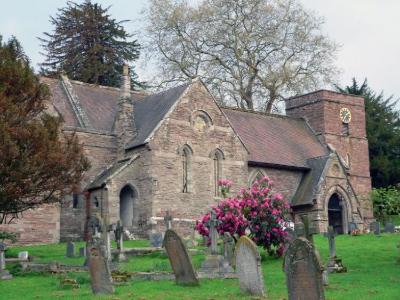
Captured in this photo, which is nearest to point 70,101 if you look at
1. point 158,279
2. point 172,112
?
point 172,112

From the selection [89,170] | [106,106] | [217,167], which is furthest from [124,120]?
[217,167]

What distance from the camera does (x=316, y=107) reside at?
51344 millimetres

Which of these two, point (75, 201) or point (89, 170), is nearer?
point (89, 170)

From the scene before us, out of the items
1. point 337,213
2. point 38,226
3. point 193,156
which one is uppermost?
point 193,156

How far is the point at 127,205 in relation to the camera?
38.8 m

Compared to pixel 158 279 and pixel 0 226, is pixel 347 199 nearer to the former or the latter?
pixel 0 226

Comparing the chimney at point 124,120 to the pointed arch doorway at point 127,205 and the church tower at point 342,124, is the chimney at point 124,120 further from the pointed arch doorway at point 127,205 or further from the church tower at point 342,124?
the church tower at point 342,124

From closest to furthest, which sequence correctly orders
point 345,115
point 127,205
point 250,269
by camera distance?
point 250,269 → point 127,205 → point 345,115

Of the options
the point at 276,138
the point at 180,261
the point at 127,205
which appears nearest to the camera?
the point at 180,261

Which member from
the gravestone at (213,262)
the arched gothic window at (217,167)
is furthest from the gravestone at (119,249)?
the arched gothic window at (217,167)

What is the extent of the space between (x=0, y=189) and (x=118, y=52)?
117 ft

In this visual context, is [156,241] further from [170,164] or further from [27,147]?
[27,147]

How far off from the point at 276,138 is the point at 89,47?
18038 millimetres

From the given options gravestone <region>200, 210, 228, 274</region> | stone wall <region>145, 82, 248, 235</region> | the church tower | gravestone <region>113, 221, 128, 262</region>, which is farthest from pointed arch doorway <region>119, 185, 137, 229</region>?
the church tower
